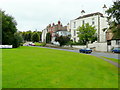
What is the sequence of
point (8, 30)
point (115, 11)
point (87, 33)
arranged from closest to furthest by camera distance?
point (115, 11), point (87, 33), point (8, 30)

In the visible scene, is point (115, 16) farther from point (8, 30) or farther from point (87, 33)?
point (8, 30)

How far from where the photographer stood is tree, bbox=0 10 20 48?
46.7 m

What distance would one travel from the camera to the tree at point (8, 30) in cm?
4667

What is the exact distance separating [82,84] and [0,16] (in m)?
42.9

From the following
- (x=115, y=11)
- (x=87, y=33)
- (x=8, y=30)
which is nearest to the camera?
(x=115, y=11)

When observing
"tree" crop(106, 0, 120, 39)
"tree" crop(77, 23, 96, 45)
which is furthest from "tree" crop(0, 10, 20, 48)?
"tree" crop(106, 0, 120, 39)

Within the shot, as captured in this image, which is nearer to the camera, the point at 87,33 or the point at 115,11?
the point at 115,11

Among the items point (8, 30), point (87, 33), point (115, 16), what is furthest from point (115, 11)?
point (8, 30)

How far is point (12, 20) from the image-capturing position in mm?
51750

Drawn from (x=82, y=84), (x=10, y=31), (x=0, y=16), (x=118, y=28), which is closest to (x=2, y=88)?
(x=82, y=84)

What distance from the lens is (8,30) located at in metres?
49.7

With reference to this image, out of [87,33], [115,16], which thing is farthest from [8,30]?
[115,16]

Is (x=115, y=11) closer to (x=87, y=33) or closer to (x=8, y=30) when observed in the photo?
(x=87, y=33)

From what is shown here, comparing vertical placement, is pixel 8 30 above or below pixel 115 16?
above
